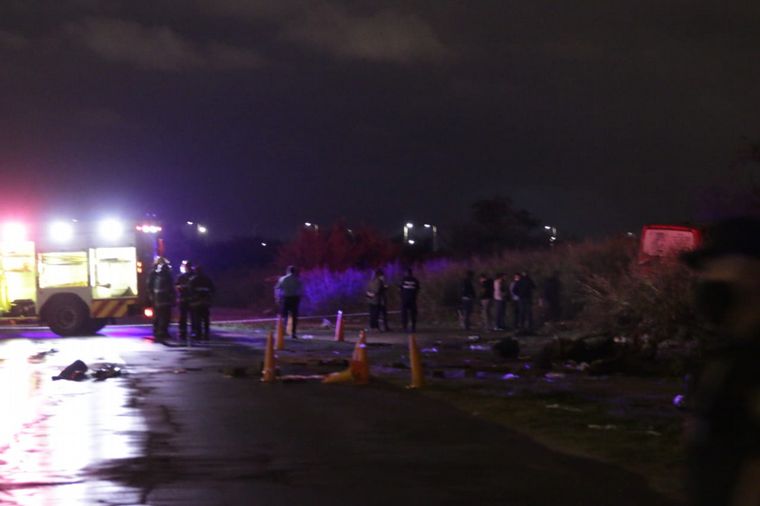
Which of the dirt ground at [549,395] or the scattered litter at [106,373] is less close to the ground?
the scattered litter at [106,373]

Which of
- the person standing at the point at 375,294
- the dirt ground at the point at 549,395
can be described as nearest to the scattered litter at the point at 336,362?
the dirt ground at the point at 549,395

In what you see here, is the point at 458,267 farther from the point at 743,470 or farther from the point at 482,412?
the point at 743,470

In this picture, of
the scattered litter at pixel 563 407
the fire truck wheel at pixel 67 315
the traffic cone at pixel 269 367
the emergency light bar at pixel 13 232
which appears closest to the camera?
the scattered litter at pixel 563 407

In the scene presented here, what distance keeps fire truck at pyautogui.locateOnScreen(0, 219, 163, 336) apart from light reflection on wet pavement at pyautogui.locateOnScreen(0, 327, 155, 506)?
8.23 m

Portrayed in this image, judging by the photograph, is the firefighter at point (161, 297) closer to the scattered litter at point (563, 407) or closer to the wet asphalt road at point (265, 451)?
the wet asphalt road at point (265, 451)

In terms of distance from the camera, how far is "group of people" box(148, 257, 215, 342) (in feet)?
85.9

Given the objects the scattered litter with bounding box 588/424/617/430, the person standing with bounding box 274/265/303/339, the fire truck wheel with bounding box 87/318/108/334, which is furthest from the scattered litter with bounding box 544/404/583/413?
the fire truck wheel with bounding box 87/318/108/334

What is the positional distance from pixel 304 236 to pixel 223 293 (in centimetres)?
578

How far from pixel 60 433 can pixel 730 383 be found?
32.3 feet

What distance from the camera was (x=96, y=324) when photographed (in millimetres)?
30438

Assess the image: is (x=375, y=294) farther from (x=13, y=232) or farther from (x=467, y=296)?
(x=13, y=232)

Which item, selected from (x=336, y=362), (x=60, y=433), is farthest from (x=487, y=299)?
(x=60, y=433)

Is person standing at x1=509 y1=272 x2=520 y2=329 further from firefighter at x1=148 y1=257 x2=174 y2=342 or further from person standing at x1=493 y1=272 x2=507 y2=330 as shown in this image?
firefighter at x1=148 y1=257 x2=174 y2=342

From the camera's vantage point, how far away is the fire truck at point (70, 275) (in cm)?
2969
